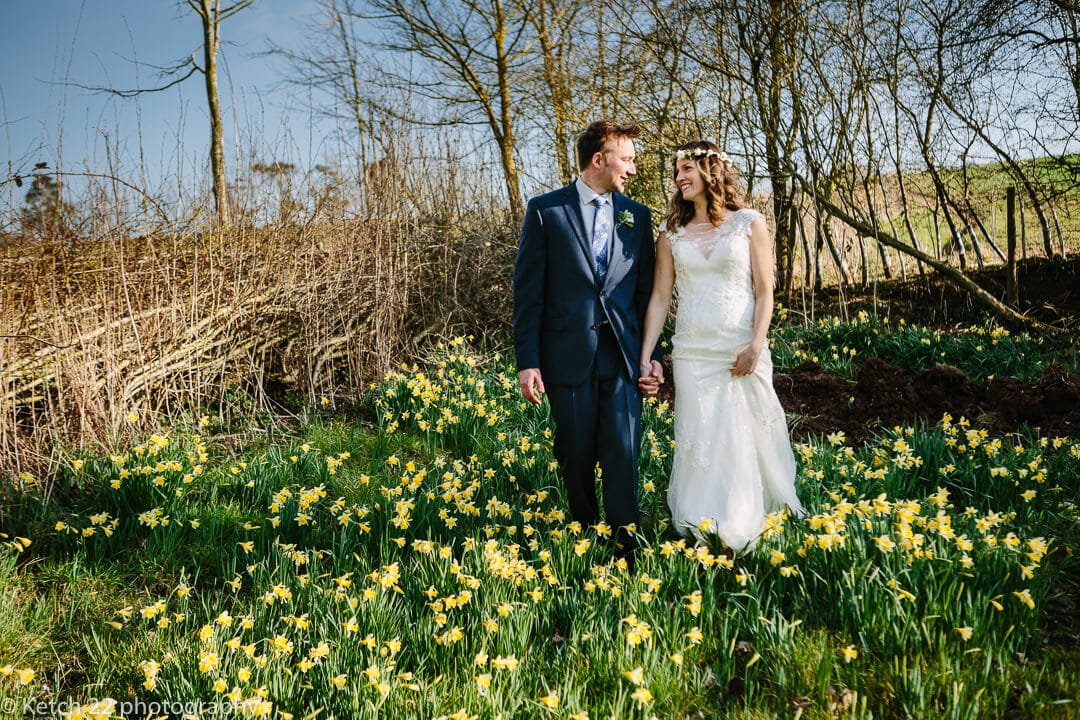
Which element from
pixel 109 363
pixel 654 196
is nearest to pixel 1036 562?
pixel 109 363

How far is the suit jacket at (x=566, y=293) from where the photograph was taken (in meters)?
3.33

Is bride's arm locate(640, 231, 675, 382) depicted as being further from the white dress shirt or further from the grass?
the grass

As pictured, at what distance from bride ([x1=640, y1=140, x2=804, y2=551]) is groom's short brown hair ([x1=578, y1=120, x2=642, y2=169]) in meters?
0.37

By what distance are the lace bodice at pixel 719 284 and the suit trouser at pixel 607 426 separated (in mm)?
471

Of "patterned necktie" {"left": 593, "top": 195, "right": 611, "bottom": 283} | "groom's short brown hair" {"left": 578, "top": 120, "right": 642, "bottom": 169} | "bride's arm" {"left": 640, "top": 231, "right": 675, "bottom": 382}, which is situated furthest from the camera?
"bride's arm" {"left": 640, "top": 231, "right": 675, "bottom": 382}

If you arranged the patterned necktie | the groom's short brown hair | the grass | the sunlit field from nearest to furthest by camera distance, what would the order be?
the sunlit field < the groom's short brown hair < the patterned necktie < the grass

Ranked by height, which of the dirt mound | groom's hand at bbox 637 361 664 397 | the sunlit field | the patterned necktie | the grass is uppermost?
the patterned necktie

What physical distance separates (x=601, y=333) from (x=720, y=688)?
154cm

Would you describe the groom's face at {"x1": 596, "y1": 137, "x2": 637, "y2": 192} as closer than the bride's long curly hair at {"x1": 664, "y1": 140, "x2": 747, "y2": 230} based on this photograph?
Yes

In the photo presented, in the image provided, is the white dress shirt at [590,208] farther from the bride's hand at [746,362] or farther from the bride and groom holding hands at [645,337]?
the bride's hand at [746,362]

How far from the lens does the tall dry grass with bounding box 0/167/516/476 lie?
4883 mm

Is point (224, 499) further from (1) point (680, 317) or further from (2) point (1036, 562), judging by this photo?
(2) point (1036, 562)

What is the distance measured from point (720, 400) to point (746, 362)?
0.22 m

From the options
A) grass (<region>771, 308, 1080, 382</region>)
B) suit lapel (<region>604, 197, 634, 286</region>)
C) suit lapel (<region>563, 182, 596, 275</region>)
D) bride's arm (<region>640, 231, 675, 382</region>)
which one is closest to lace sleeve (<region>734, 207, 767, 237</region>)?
bride's arm (<region>640, 231, 675, 382</region>)
